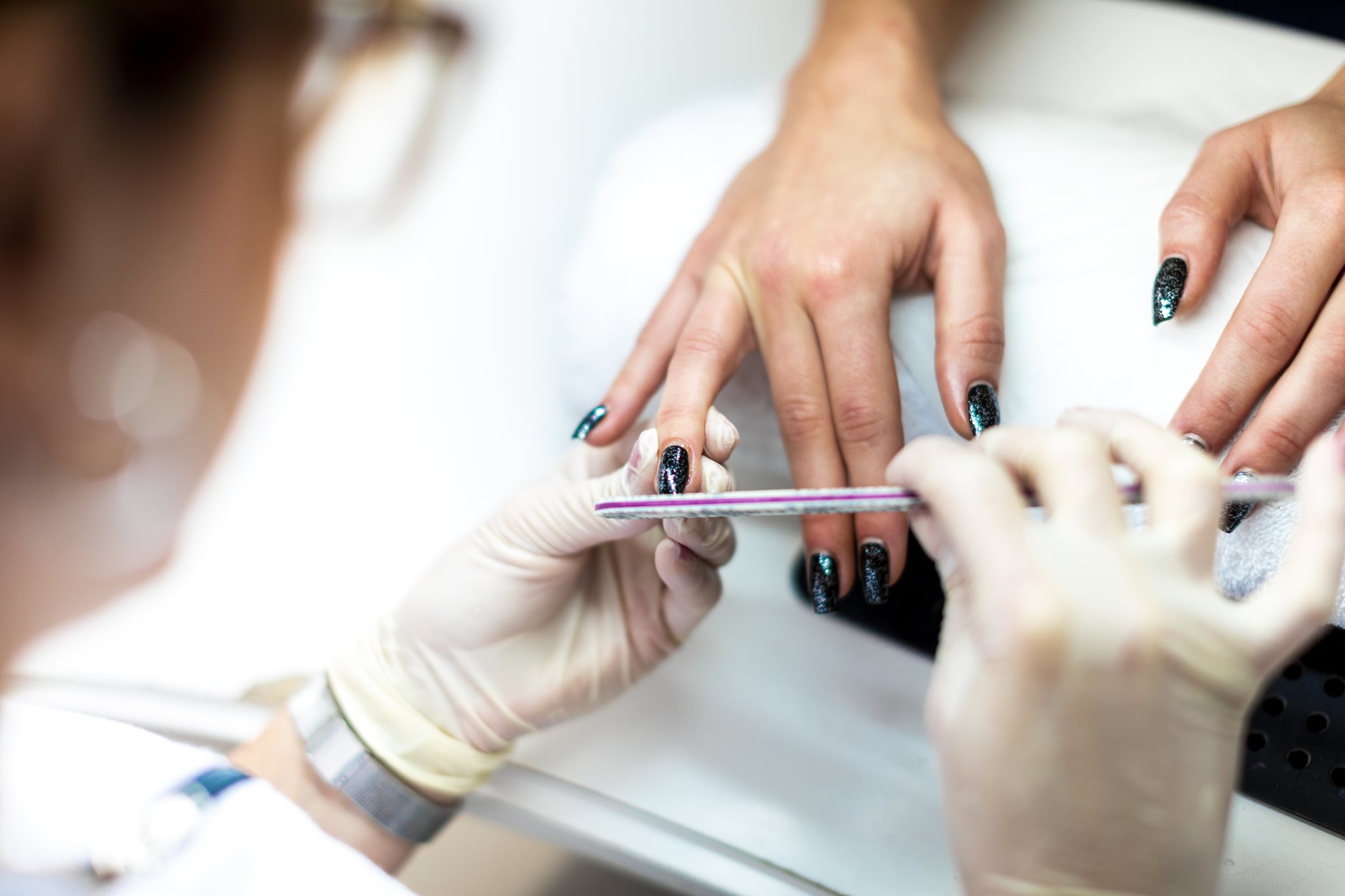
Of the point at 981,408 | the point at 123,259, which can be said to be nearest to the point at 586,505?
the point at 981,408

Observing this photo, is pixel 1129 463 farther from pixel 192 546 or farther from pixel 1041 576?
pixel 192 546

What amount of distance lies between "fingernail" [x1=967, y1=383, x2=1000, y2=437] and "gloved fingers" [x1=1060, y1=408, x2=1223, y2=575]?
0.11 meters

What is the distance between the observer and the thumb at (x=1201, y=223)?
48cm

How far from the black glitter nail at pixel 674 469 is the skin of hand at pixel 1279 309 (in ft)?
0.83

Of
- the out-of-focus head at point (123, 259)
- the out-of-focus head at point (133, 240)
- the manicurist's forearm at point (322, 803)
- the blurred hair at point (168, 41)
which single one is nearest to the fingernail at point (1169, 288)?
the manicurist's forearm at point (322, 803)

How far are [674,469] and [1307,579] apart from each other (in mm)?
269

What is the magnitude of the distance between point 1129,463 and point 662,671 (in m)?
0.35

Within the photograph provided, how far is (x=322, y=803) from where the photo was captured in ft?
1.84

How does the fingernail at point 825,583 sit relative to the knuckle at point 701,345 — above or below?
below

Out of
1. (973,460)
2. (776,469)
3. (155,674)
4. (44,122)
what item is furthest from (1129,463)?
(44,122)

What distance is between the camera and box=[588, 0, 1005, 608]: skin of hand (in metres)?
0.51

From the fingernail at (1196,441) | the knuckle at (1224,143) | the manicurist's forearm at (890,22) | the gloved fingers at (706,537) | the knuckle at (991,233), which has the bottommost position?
the gloved fingers at (706,537)

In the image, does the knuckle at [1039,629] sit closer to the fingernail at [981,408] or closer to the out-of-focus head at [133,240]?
the fingernail at [981,408]

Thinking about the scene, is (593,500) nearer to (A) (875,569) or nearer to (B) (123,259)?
(A) (875,569)
